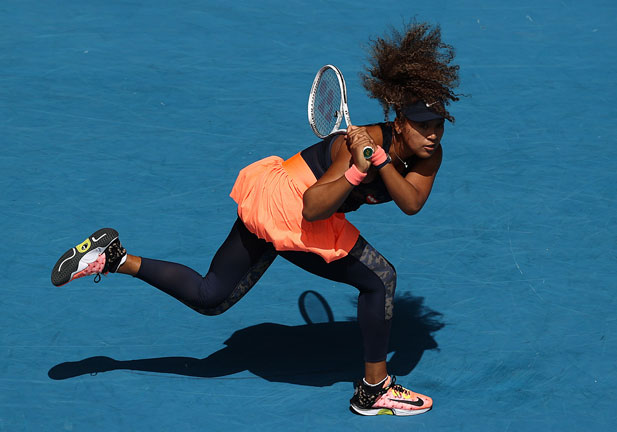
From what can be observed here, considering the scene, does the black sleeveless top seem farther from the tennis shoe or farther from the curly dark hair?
the tennis shoe

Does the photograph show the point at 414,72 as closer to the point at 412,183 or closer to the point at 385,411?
the point at 412,183

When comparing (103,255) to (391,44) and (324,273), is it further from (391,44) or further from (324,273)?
(391,44)

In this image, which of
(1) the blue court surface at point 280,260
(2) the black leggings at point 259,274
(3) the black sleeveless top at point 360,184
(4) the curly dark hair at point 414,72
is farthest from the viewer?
(1) the blue court surface at point 280,260

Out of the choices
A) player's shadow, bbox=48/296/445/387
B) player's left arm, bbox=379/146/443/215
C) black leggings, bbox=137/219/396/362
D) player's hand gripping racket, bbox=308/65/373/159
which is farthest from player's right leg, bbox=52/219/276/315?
player's left arm, bbox=379/146/443/215

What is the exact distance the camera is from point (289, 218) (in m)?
4.30

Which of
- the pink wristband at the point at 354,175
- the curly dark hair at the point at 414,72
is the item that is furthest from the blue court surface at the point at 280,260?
the curly dark hair at the point at 414,72

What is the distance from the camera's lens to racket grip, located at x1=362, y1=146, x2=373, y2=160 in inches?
157

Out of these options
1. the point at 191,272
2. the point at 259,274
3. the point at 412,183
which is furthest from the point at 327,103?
the point at 191,272

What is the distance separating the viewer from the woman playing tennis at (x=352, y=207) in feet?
13.5

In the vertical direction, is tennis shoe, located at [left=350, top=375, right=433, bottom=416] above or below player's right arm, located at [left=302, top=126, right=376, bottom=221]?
below

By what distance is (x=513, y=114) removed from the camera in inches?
312

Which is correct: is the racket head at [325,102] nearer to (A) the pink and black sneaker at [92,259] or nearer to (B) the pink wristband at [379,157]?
(B) the pink wristband at [379,157]

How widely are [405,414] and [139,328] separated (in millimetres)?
1644

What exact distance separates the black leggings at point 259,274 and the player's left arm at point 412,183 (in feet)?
1.19
